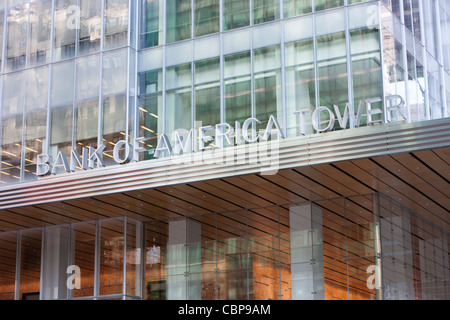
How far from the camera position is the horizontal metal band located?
70.3 ft

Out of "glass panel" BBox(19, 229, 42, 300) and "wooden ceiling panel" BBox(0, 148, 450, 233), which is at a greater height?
"wooden ceiling panel" BBox(0, 148, 450, 233)

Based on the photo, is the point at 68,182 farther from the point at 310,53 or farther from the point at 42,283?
the point at 310,53

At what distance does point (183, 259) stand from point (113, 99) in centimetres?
659

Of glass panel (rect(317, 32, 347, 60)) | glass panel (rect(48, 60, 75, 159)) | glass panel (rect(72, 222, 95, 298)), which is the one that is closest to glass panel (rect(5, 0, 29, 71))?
glass panel (rect(48, 60, 75, 159))

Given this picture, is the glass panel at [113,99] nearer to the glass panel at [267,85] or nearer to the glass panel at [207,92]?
the glass panel at [207,92]

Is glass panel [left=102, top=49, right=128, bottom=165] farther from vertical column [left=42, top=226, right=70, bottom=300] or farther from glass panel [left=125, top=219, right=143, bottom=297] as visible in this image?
vertical column [left=42, top=226, right=70, bottom=300]

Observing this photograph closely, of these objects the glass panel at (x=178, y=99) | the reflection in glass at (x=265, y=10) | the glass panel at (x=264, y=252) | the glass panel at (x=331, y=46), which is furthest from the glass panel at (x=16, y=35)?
the glass panel at (x=331, y=46)

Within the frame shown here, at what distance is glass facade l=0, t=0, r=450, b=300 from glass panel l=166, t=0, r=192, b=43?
43 millimetres

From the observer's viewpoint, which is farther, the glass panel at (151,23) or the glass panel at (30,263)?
the glass panel at (30,263)

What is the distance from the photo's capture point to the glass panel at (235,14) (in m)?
26.4

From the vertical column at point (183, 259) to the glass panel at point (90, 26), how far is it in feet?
24.4

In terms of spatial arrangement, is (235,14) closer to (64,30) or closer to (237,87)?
(237,87)

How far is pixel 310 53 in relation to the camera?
2498cm

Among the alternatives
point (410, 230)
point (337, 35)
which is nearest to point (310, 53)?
point (337, 35)
